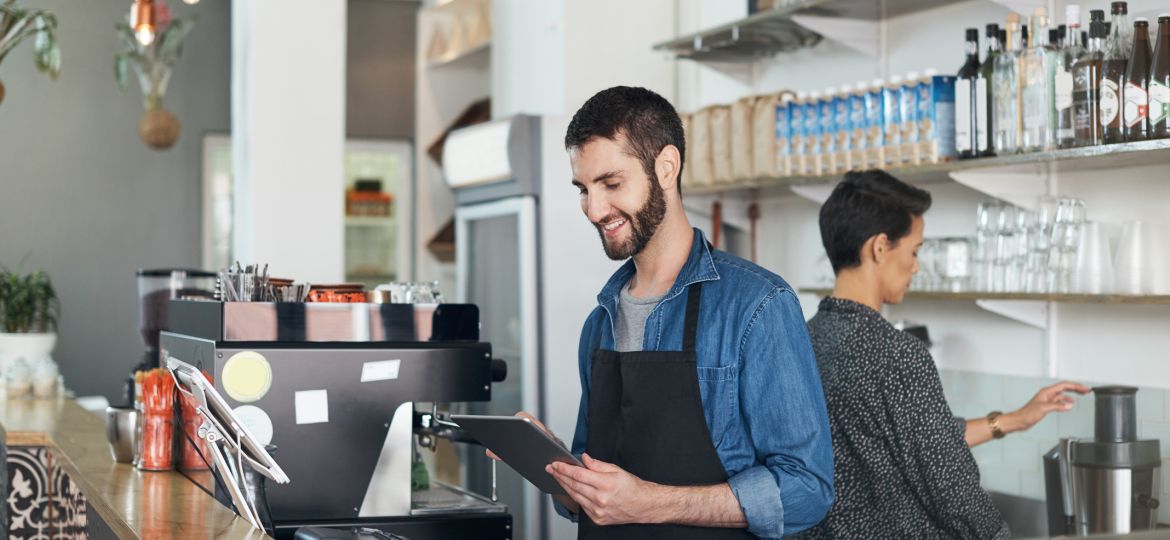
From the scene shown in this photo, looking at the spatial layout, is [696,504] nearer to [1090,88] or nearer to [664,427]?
[664,427]

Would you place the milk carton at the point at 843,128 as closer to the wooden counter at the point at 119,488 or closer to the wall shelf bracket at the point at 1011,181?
the wall shelf bracket at the point at 1011,181

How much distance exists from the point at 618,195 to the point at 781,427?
1.43 ft

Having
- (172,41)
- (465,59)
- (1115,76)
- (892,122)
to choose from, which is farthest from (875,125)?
(172,41)

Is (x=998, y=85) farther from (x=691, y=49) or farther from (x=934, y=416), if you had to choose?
(x=691, y=49)

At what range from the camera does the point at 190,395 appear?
7.55ft

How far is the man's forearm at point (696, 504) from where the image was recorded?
1.84 meters

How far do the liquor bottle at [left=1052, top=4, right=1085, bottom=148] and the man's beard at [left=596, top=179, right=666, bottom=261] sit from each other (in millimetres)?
1211

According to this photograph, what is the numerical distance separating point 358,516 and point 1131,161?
6.22 ft

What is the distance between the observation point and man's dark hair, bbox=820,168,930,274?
2502 millimetres

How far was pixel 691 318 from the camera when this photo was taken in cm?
194

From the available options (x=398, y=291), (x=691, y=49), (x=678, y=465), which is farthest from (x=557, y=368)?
(x=678, y=465)

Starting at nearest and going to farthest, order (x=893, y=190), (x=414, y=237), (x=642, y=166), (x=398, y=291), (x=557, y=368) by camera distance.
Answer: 1. (x=642, y=166)
2. (x=893, y=190)
3. (x=398, y=291)
4. (x=557, y=368)
5. (x=414, y=237)

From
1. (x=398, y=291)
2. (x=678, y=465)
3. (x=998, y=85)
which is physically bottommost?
(x=678, y=465)

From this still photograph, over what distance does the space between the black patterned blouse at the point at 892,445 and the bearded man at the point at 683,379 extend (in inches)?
23.1
